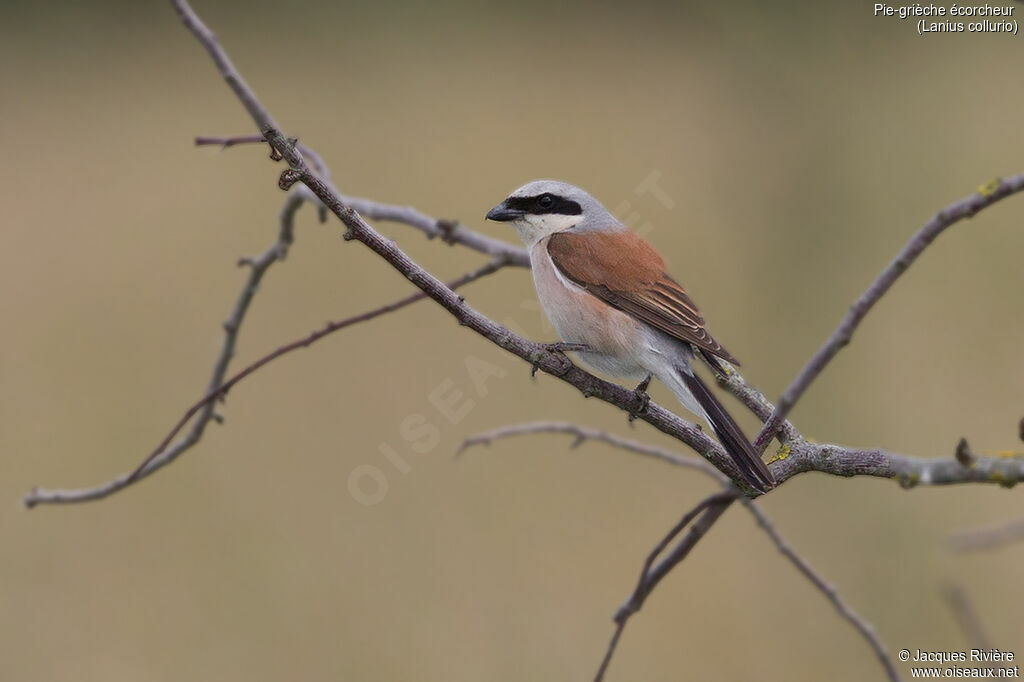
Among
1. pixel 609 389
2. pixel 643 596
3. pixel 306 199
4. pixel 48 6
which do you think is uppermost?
pixel 48 6

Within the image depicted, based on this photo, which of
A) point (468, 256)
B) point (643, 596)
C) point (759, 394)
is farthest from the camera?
point (468, 256)

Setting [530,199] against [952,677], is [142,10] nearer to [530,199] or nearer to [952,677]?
[530,199]

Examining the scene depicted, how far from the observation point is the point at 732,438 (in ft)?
2.49

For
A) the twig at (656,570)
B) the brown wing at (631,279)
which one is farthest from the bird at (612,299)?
the twig at (656,570)

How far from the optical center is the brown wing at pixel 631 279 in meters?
1.08

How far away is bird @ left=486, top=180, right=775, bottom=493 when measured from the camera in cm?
107

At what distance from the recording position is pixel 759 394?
3.10 ft

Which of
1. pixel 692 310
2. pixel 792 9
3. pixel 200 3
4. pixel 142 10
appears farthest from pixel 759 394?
pixel 142 10

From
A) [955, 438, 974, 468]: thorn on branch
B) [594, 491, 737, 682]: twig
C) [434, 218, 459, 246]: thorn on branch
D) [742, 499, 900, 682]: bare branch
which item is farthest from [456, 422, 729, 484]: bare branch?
[955, 438, 974, 468]: thorn on branch

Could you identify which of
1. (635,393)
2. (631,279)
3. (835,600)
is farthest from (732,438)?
(631,279)

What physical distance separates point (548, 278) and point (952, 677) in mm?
672

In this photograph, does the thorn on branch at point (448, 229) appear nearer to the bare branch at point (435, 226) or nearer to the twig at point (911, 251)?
the bare branch at point (435, 226)

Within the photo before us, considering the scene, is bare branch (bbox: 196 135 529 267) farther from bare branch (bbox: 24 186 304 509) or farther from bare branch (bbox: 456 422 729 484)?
bare branch (bbox: 456 422 729 484)

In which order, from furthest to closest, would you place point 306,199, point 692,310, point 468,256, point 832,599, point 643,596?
point 468,256 → point 306,199 → point 692,310 → point 832,599 → point 643,596
